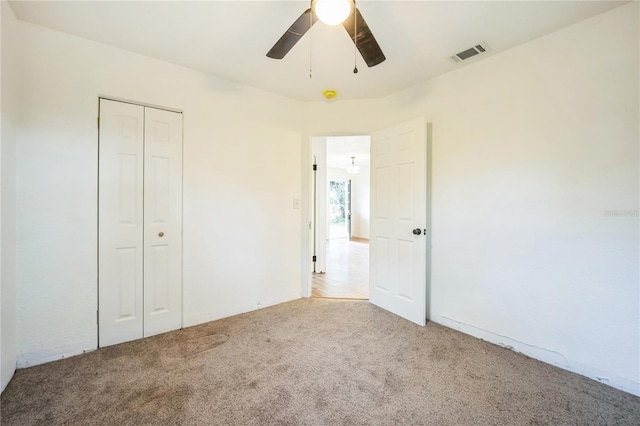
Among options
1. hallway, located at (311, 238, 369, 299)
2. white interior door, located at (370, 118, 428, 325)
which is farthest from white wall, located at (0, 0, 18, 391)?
white interior door, located at (370, 118, 428, 325)

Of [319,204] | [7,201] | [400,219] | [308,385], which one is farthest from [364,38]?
[319,204]

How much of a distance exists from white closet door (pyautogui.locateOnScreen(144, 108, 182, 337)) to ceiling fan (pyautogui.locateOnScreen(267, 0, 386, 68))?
52.3 inches

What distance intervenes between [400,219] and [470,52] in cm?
Result: 161

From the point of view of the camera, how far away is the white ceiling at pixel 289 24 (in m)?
1.70

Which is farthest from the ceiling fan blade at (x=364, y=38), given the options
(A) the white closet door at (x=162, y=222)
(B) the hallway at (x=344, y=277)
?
(B) the hallway at (x=344, y=277)

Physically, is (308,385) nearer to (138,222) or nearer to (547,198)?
(138,222)

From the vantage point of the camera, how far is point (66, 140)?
1.96 m

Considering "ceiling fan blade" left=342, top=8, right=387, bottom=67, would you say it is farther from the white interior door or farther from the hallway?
the hallway

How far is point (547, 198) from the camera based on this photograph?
1971mm

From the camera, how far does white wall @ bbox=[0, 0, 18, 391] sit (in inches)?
63.1

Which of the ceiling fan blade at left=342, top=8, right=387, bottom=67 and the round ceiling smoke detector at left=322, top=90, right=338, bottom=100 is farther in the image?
the round ceiling smoke detector at left=322, top=90, right=338, bottom=100

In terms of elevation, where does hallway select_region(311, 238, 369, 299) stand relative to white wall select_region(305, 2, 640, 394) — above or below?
below

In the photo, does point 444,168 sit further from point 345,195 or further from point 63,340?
point 345,195

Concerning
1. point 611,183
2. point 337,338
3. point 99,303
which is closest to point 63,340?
point 99,303
